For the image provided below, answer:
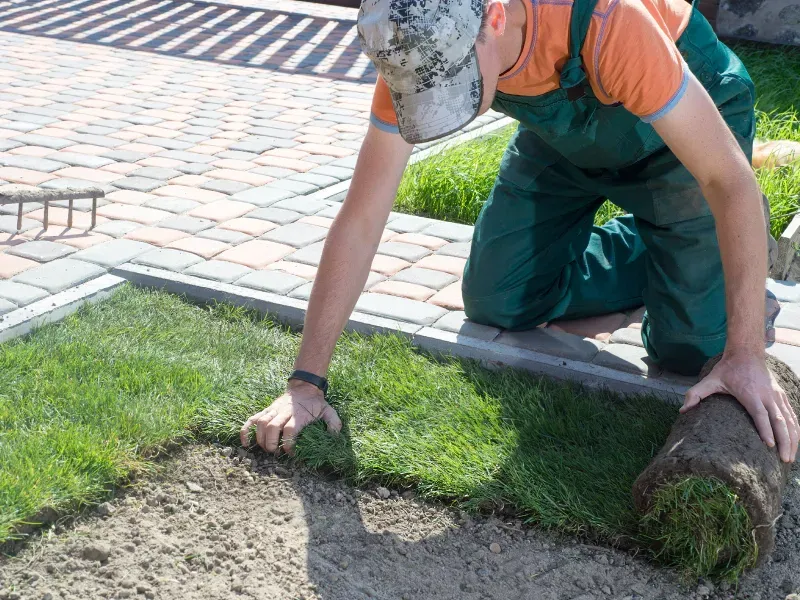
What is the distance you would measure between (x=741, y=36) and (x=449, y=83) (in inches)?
296

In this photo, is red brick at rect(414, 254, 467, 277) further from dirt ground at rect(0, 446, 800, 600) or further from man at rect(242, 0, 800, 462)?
dirt ground at rect(0, 446, 800, 600)

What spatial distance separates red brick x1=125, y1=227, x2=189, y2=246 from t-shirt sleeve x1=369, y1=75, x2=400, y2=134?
1.92 m

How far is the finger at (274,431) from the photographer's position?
3023 millimetres

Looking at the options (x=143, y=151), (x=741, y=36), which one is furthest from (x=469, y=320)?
(x=741, y=36)

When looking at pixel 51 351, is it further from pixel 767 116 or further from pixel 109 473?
pixel 767 116

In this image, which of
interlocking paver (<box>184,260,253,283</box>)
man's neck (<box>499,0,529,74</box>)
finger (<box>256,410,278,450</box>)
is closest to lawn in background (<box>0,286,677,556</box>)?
finger (<box>256,410,278,450</box>)

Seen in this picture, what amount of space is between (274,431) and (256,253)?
5.29 feet

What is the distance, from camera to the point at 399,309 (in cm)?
397

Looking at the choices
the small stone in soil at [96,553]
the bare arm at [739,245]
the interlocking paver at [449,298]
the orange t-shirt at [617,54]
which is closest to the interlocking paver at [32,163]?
the interlocking paver at [449,298]

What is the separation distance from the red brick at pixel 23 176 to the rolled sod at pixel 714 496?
12.8ft

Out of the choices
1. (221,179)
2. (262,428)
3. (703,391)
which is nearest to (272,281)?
(262,428)

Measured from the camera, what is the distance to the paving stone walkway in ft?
12.8

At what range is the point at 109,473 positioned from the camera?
2.82 metres

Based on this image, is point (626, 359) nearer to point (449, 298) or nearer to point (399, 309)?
point (449, 298)
